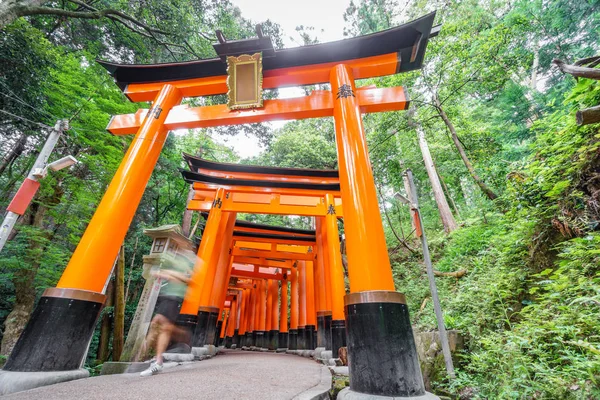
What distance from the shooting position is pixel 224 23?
33.5ft

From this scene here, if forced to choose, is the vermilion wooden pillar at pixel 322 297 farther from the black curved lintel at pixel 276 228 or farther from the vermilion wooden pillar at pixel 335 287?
the black curved lintel at pixel 276 228

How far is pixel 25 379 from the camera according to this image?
273 cm

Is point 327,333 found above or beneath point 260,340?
above

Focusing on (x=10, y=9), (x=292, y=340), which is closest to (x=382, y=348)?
(x=10, y=9)

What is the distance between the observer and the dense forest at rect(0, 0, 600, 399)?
10.5 feet

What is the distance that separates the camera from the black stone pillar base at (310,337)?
10.4 meters

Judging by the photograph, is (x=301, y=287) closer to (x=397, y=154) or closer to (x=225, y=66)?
(x=397, y=154)

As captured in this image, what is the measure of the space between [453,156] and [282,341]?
44.9 feet

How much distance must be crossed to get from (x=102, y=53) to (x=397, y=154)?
12569 millimetres

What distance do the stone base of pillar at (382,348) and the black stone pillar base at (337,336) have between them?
4013 millimetres

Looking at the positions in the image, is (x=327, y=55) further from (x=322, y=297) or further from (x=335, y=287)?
(x=322, y=297)

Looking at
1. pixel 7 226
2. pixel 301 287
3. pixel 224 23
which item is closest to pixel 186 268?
pixel 7 226

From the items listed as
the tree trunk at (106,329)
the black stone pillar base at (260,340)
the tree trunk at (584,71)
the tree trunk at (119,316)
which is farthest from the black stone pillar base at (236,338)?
the tree trunk at (584,71)

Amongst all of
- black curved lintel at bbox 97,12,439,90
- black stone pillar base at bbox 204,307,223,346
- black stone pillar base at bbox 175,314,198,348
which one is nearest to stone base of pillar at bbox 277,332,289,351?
black stone pillar base at bbox 204,307,223,346
